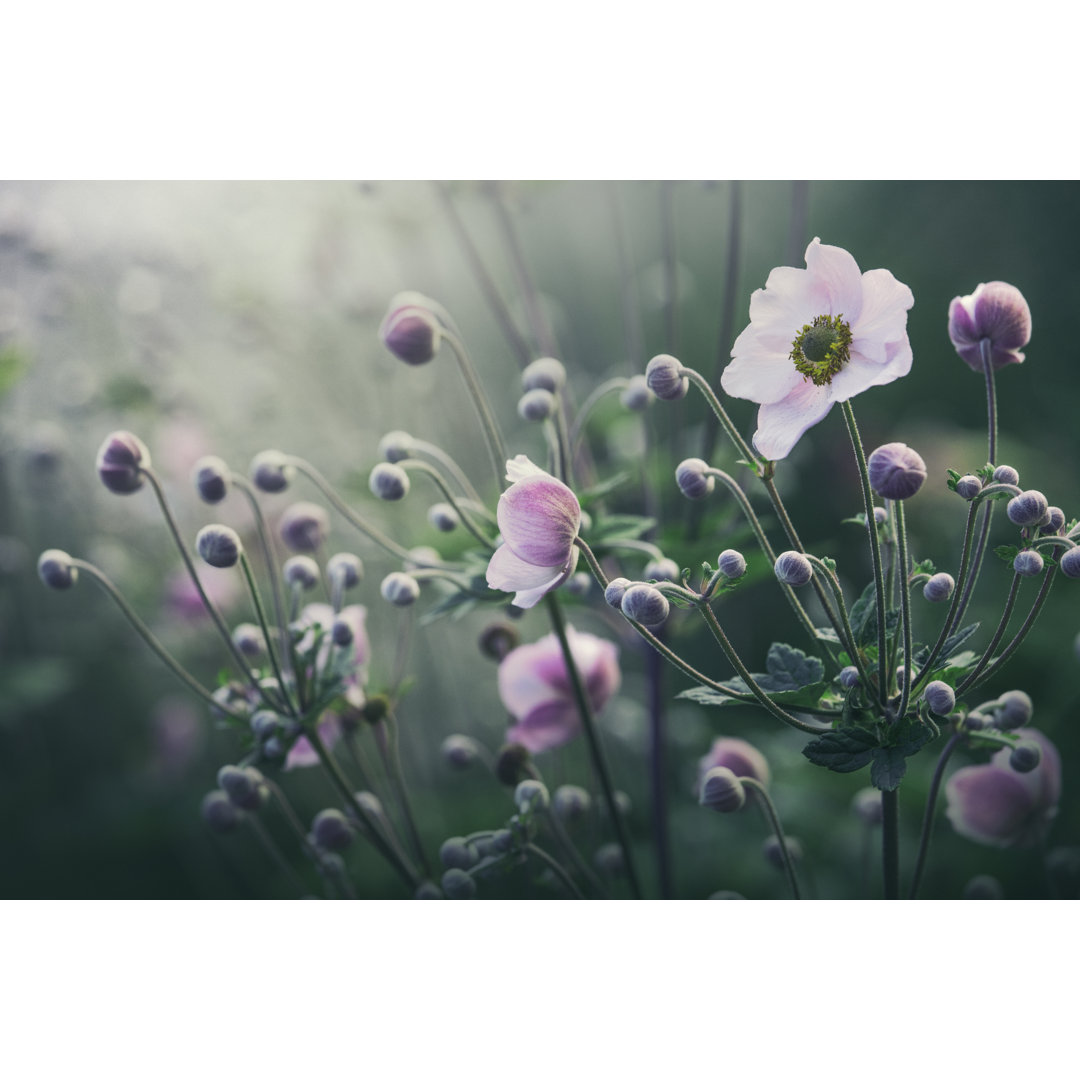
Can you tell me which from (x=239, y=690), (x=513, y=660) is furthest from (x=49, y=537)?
(x=513, y=660)

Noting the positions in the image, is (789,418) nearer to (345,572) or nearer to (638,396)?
(638,396)

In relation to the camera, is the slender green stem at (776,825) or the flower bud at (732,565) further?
the slender green stem at (776,825)

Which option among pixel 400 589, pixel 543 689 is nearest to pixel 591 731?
pixel 543 689

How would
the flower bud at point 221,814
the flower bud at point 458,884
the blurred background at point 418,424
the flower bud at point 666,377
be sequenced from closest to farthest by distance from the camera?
the flower bud at point 666,377 < the flower bud at point 458,884 < the flower bud at point 221,814 < the blurred background at point 418,424

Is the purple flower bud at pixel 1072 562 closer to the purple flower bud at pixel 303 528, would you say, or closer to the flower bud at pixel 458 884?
the flower bud at pixel 458 884

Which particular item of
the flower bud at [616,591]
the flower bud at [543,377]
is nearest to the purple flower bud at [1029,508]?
the flower bud at [616,591]

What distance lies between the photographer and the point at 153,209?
1106 millimetres

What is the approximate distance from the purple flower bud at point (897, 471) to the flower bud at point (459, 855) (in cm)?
43

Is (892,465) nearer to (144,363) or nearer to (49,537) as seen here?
(144,363)

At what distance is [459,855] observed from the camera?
78cm

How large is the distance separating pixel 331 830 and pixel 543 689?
8.5 inches

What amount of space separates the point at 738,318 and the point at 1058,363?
0.44 m

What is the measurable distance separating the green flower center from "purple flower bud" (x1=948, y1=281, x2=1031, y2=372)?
99 mm

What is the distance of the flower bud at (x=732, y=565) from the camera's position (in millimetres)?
583
